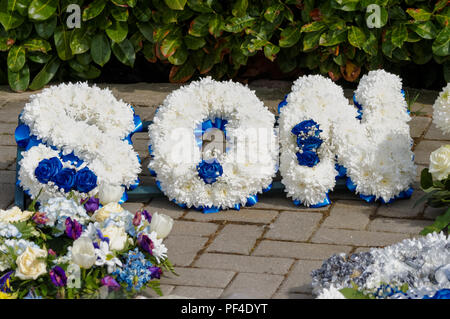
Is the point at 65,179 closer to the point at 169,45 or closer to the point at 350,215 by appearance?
the point at 350,215

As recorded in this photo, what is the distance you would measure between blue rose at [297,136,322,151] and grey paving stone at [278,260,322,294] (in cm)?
73

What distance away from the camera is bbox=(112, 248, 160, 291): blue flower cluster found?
3.46 metres

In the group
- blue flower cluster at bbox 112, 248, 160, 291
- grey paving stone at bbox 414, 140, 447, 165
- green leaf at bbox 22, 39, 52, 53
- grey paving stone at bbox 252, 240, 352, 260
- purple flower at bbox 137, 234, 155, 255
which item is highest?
purple flower at bbox 137, 234, 155, 255

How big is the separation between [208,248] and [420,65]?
2855 millimetres

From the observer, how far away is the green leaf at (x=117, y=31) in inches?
240

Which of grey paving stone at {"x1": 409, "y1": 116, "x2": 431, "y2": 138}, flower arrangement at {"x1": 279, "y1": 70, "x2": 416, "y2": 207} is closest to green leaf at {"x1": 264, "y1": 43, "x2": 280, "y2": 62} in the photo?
grey paving stone at {"x1": 409, "y1": 116, "x2": 431, "y2": 138}

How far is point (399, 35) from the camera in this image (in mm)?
5770

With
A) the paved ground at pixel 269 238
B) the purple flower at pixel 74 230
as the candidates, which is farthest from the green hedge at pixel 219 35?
the purple flower at pixel 74 230

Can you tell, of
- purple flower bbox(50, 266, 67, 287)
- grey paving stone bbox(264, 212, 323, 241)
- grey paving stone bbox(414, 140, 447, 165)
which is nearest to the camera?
purple flower bbox(50, 266, 67, 287)

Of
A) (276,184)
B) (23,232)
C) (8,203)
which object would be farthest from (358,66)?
(23,232)

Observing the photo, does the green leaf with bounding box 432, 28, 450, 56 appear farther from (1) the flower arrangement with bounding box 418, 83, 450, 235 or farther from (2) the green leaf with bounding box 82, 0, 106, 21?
(2) the green leaf with bounding box 82, 0, 106, 21

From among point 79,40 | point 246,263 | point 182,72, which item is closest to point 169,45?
point 182,72

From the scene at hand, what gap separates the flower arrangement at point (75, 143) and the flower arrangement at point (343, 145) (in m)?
0.82

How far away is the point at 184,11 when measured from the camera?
Result: 604 cm
